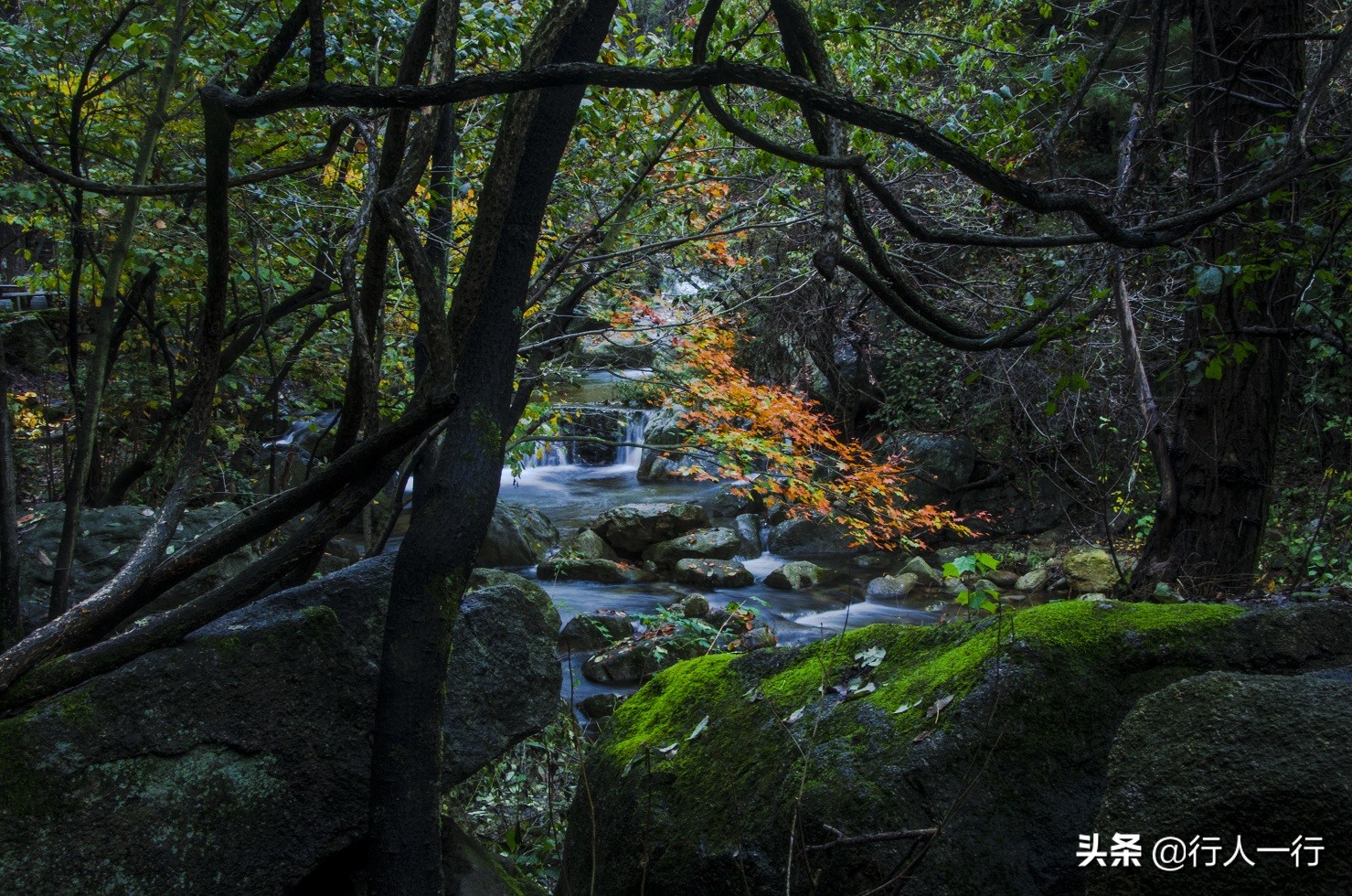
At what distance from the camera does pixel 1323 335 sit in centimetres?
337

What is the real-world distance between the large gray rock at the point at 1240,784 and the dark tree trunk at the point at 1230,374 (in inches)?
120

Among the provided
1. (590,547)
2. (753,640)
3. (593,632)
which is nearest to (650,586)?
(590,547)

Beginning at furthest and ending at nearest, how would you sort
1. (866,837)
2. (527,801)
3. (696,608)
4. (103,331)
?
(696,608) → (527,801) → (103,331) → (866,837)

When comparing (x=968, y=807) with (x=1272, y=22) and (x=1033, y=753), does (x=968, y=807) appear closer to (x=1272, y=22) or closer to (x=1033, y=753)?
(x=1033, y=753)

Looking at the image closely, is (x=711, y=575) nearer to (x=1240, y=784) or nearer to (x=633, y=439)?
(x=633, y=439)

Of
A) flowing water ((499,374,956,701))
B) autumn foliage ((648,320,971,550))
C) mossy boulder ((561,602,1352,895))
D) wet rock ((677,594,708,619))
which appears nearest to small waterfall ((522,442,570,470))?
flowing water ((499,374,956,701))

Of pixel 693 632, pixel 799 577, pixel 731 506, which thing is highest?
pixel 693 632

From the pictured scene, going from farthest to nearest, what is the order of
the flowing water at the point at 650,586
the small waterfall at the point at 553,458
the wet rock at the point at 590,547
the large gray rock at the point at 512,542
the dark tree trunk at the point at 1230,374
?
the small waterfall at the point at 553,458
the wet rock at the point at 590,547
the large gray rock at the point at 512,542
the flowing water at the point at 650,586
the dark tree trunk at the point at 1230,374

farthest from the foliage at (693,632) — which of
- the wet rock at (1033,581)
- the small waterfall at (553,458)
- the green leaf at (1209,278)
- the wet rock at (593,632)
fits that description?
the small waterfall at (553,458)

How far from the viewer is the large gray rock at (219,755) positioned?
2.35 meters

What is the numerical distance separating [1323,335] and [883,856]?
111 inches

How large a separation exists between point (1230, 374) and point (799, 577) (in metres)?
7.53

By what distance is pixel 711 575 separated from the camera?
36.8ft

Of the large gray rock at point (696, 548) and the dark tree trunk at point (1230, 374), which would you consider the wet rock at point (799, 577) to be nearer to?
the large gray rock at point (696, 548)
